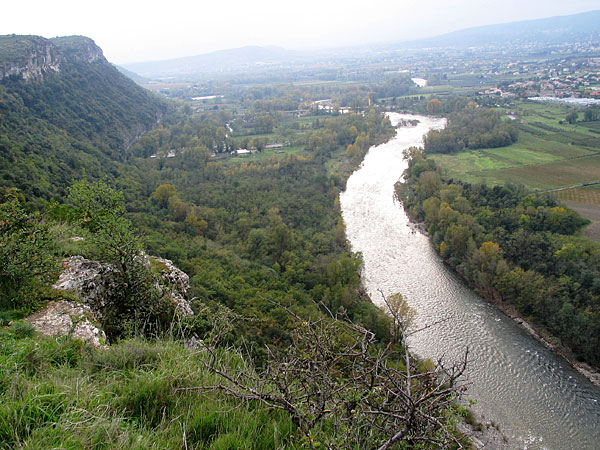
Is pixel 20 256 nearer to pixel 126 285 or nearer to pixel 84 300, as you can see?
pixel 84 300

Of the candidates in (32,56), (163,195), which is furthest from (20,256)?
(32,56)

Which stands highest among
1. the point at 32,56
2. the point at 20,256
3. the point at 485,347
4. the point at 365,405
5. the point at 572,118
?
the point at 32,56

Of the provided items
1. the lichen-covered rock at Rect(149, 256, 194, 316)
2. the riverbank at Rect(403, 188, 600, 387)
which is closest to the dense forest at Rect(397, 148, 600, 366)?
the riverbank at Rect(403, 188, 600, 387)

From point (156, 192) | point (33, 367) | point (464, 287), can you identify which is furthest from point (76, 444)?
point (156, 192)

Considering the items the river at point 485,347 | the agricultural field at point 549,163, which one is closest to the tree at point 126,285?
the river at point 485,347

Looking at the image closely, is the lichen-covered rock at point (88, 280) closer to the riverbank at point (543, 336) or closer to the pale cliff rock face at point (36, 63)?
the riverbank at point (543, 336)

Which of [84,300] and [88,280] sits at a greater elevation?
[88,280]

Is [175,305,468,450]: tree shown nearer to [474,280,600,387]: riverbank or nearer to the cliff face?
[474,280,600,387]: riverbank
